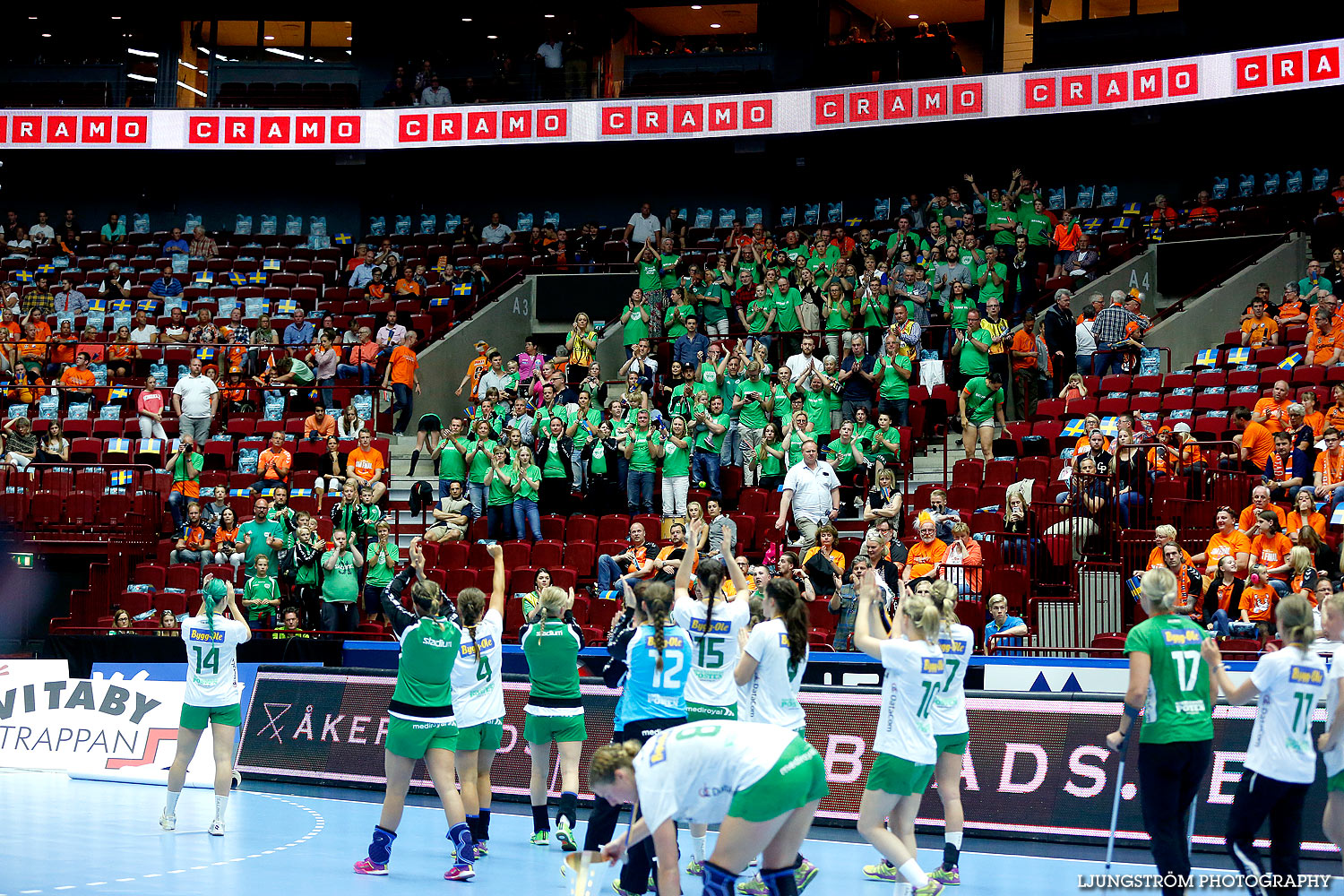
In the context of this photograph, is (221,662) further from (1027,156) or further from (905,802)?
(1027,156)

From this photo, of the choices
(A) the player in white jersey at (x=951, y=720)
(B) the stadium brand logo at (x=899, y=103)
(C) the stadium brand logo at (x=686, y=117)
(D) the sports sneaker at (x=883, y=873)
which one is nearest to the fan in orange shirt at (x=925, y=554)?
(D) the sports sneaker at (x=883, y=873)

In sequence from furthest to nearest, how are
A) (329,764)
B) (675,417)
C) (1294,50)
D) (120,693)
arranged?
(1294,50), (675,417), (120,693), (329,764)

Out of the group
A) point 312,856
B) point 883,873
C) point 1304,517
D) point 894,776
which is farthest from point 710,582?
point 1304,517

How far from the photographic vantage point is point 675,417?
17.2m

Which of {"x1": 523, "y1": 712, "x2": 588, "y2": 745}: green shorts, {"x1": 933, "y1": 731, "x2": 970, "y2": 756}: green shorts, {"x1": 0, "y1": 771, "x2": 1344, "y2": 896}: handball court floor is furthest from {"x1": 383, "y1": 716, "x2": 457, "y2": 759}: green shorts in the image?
{"x1": 933, "y1": 731, "x2": 970, "y2": 756}: green shorts

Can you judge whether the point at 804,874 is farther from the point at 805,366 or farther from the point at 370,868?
the point at 805,366

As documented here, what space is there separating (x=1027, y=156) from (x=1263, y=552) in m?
16.0

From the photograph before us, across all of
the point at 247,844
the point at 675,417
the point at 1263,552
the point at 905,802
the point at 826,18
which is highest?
the point at 826,18

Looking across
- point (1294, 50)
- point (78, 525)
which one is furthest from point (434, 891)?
point (1294, 50)

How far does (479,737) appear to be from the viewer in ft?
30.9

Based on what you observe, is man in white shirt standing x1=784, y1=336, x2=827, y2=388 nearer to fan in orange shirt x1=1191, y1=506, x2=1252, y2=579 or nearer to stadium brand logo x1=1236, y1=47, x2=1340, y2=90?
fan in orange shirt x1=1191, y1=506, x2=1252, y2=579

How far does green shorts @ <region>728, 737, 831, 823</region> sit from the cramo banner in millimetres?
20097

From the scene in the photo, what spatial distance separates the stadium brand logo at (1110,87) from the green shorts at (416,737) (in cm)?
1873

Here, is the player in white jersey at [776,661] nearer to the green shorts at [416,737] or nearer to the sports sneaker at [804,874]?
the sports sneaker at [804,874]
